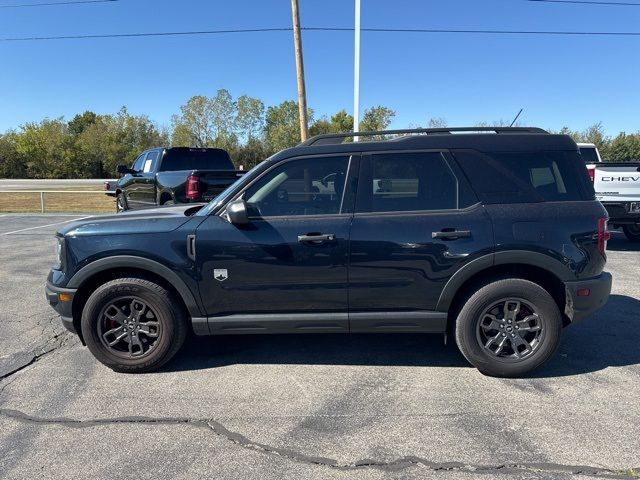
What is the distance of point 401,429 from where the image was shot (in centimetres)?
302

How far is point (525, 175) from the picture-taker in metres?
3.74

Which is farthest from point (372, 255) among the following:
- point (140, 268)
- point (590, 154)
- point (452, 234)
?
point (590, 154)

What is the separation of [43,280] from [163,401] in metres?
4.79

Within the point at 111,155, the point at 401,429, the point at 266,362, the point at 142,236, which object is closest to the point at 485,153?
the point at 401,429

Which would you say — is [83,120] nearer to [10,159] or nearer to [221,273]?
[10,159]

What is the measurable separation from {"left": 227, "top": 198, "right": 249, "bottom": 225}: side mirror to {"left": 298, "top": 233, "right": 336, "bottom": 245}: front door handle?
17.9 inches

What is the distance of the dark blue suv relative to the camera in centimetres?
361

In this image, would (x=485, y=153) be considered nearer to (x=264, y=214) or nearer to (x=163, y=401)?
(x=264, y=214)

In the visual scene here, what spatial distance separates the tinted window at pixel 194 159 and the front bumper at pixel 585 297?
28.3 feet

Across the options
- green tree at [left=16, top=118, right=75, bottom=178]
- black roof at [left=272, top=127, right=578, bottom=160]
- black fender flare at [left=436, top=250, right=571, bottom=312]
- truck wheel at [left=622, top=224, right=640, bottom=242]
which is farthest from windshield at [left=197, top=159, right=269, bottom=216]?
green tree at [left=16, top=118, right=75, bottom=178]

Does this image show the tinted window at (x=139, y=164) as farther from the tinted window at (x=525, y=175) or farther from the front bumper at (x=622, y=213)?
the front bumper at (x=622, y=213)

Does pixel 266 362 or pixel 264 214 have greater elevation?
pixel 264 214

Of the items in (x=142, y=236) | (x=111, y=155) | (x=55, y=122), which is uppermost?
(x=55, y=122)

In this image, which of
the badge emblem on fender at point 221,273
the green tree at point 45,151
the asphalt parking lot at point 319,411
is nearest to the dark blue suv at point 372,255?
the badge emblem on fender at point 221,273
